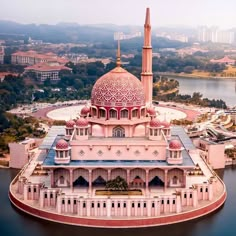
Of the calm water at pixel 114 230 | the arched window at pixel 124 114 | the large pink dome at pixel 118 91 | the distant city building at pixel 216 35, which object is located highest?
the distant city building at pixel 216 35

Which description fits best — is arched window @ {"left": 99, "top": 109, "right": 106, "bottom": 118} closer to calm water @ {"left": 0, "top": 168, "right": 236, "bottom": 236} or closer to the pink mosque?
the pink mosque

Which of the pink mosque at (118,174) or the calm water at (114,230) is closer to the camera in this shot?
the calm water at (114,230)

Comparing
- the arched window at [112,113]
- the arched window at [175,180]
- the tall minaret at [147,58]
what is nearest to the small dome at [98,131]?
the arched window at [112,113]

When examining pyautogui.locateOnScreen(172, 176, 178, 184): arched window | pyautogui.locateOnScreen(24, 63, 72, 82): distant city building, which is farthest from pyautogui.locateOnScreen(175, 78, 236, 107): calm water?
pyautogui.locateOnScreen(172, 176, 178, 184): arched window

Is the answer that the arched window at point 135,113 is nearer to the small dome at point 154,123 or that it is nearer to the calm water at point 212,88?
the small dome at point 154,123

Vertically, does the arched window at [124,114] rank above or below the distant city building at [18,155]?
above

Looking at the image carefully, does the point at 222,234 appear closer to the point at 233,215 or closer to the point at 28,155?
the point at 233,215
